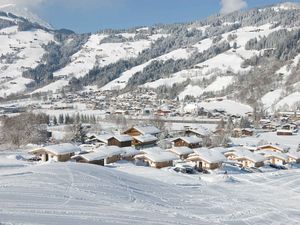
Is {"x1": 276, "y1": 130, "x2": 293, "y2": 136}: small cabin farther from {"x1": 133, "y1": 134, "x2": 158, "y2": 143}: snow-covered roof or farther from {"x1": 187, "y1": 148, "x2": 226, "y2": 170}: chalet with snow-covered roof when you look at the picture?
{"x1": 187, "y1": 148, "x2": 226, "y2": 170}: chalet with snow-covered roof

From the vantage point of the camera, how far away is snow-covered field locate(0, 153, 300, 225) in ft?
57.0

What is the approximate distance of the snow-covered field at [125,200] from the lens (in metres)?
17.4

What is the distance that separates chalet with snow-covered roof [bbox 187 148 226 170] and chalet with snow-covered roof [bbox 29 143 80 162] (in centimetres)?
1167

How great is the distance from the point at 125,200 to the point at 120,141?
35605 mm

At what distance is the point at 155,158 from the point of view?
1721 inches

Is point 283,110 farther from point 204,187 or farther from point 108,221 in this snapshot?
point 108,221

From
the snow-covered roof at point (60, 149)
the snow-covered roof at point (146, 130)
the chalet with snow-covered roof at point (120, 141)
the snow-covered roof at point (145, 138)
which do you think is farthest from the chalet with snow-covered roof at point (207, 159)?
the snow-covered roof at point (146, 130)

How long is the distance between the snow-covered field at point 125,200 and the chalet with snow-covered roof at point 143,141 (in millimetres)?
26223

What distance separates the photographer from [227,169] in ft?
144

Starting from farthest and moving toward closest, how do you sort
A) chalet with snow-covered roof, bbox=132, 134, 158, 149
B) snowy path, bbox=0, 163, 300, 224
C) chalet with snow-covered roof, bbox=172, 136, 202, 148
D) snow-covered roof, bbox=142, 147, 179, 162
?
chalet with snow-covered roof, bbox=132, 134, 158, 149 → chalet with snow-covered roof, bbox=172, 136, 202, 148 → snow-covered roof, bbox=142, 147, 179, 162 → snowy path, bbox=0, 163, 300, 224

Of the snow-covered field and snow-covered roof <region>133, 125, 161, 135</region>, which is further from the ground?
snow-covered roof <region>133, 125, 161, 135</region>

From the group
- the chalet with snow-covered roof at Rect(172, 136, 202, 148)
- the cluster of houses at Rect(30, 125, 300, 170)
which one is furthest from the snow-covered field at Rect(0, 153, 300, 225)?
the chalet with snow-covered roof at Rect(172, 136, 202, 148)

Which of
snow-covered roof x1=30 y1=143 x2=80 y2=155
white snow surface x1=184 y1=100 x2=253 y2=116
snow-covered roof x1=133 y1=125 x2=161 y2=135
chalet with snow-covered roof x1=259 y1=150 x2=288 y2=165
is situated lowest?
chalet with snow-covered roof x1=259 y1=150 x2=288 y2=165

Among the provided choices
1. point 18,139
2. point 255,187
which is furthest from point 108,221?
point 18,139
